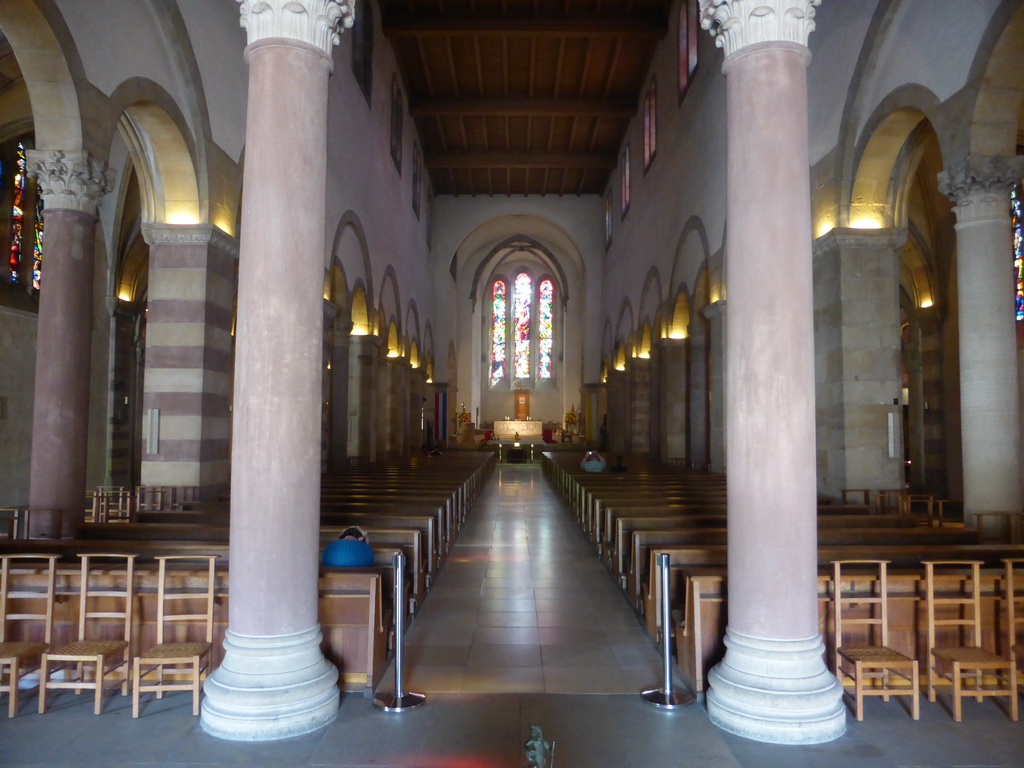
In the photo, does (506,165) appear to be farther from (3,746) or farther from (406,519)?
(3,746)

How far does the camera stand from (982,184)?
26.9 ft

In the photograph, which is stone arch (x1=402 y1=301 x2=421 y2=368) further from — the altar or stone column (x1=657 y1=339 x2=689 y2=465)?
the altar

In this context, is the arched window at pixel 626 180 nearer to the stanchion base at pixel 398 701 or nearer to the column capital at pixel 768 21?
the column capital at pixel 768 21

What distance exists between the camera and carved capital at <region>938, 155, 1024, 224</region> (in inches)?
320

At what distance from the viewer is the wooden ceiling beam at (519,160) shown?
27969 millimetres

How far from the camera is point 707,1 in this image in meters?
5.28

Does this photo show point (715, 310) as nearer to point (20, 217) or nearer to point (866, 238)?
point (866, 238)

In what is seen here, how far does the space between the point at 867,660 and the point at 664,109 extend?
58.0ft

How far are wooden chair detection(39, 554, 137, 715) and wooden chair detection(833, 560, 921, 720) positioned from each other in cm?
484

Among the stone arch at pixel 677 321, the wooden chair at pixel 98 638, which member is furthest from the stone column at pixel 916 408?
the wooden chair at pixel 98 638

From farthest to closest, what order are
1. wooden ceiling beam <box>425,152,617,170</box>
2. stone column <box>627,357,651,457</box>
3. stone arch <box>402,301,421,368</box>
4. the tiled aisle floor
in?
wooden ceiling beam <box>425,152,617,170</box>, stone arch <box>402,301,421,368</box>, stone column <box>627,357,651,457</box>, the tiled aisle floor

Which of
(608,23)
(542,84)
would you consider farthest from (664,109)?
(542,84)

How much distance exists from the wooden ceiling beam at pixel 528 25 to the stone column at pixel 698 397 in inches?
325

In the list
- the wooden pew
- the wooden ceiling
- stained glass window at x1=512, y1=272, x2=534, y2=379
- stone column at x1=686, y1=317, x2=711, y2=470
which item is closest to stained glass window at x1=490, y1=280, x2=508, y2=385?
stained glass window at x1=512, y1=272, x2=534, y2=379
